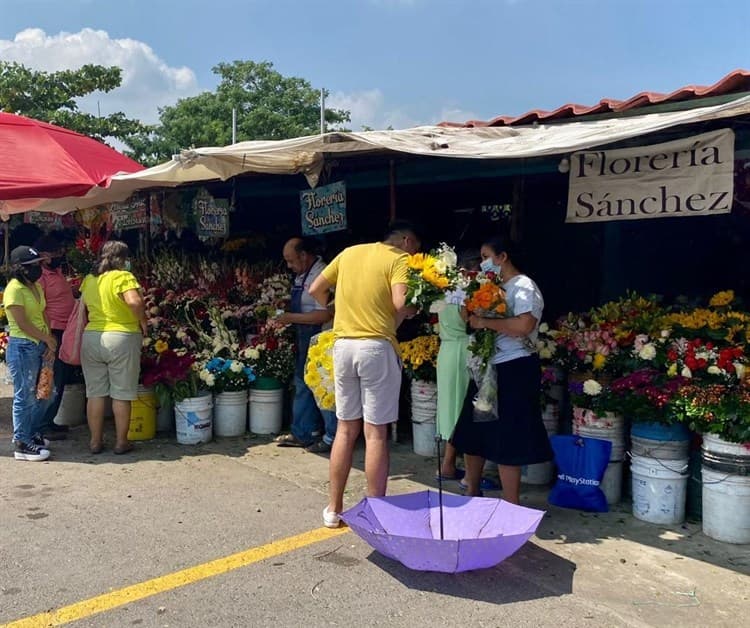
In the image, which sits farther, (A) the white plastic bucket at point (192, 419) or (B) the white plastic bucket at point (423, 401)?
(A) the white plastic bucket at point (192, 419)

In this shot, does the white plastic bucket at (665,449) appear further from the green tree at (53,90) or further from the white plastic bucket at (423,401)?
the green tree at (53,90)

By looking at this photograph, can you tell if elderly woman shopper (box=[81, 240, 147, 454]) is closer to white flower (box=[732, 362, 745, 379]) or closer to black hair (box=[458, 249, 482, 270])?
black hair (box=[458, 249, 482, 270])

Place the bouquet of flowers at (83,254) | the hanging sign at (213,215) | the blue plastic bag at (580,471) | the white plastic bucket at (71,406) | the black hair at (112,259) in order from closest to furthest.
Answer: the blue plastic bag at (580,471), the black hair at (112,259), the white plastic bucket at (71,406), the hanging sign at (213,215), the bouquet of flowers at (83,254)

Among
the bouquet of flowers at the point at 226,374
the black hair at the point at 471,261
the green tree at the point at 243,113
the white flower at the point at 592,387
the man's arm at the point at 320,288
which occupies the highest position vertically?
the green tree at the point at 243,113

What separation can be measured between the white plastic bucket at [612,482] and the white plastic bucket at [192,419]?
3.38 m

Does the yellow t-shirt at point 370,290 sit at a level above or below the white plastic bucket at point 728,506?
above

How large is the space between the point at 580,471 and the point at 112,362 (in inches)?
146

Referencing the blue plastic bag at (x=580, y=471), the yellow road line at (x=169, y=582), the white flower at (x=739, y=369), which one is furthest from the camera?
the blue plastic bag at (x=580, y=471)

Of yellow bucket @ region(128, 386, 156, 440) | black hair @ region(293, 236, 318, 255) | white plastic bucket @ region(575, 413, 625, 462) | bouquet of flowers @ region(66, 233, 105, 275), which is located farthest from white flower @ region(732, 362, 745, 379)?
bouquet of flowers @ region(66, 233, 105, 275)

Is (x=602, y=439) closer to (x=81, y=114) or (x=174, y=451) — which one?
(x=174, y=451)

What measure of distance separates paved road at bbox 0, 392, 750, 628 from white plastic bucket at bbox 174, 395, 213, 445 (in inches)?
36.8

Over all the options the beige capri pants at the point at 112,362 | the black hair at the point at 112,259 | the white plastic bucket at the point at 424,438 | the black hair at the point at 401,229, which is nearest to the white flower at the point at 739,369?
the black hair at the point at 401,229

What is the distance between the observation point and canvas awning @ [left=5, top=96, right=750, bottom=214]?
12.2ft

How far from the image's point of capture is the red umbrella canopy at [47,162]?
6.17 m
